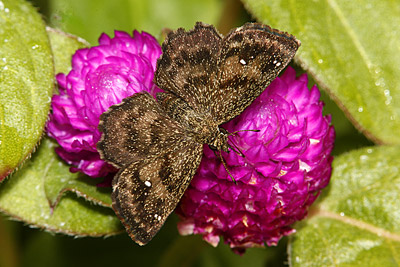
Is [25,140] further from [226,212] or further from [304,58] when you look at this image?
[304,58]

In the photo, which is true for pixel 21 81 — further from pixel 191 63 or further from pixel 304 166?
pixel 304 166

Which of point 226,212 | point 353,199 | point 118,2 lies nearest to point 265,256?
point 353,199

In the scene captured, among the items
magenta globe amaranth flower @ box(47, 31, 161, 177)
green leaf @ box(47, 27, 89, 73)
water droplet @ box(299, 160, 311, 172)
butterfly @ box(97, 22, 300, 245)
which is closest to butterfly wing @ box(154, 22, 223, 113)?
butterfly @ box(97, 22, 300, 245)

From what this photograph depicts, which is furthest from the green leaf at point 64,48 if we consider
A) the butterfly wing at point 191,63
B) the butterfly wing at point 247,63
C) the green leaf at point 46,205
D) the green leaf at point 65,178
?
the butterfly wing at point 247,63

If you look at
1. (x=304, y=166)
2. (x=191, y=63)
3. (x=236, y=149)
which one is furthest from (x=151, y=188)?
(x=304, y=166)

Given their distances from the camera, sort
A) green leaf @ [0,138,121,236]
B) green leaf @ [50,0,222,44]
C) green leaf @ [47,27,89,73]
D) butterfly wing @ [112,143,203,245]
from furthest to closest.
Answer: green leaf @ [50,0,222,44], green leaf @ [47,27,89,73], green leaf @ [0,138,121,236], butterfly wing @ [112,143,203,245]

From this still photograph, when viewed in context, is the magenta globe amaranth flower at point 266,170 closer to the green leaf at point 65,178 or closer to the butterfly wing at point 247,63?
the butterfly wing at point 247,63

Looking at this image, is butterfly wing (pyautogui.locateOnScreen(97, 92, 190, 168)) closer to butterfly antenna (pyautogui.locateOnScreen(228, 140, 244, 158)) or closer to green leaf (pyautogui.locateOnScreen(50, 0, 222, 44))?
butterfly antenna (pyautogui.locateOnScreen(228, 140, 244, 158))
